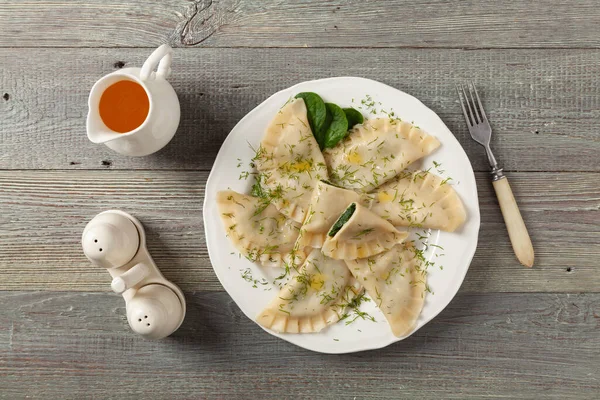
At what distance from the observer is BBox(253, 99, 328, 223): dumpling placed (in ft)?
7.16

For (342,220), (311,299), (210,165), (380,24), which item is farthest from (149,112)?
(380,24)

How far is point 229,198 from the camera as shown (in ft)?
7.18

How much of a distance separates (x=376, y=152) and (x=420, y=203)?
28cm

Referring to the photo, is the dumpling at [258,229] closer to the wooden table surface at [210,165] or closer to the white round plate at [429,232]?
the white round plate at [429,232]

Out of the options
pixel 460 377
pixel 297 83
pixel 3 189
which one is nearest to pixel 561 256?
pixel 460 377

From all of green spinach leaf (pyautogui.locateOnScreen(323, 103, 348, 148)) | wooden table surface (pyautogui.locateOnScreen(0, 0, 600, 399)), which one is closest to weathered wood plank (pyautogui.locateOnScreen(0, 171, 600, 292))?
wooden table surface (pyautogui.locateOnScreen(0, 0, 600, 399))

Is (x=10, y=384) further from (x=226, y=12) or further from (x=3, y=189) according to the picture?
(x=226, y=12)

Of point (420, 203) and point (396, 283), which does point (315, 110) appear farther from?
point (396, 283)

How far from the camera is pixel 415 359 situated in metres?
2.36

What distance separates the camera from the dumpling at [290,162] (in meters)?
2.18

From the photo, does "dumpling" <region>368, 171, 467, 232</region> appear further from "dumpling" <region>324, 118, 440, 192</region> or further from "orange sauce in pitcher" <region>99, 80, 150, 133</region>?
"orange sauce in pitcher" <region>99, 80, 150, 133</region>

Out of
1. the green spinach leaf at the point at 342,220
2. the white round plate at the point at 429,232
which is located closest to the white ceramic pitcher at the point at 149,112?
the white round plate at the point at 429,232

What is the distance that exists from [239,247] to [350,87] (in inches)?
31.9

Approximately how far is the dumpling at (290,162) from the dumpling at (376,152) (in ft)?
0.31
